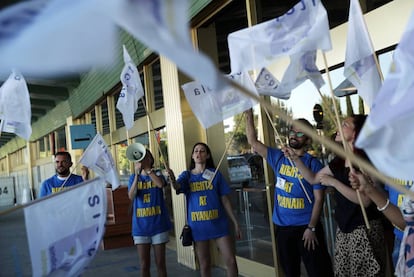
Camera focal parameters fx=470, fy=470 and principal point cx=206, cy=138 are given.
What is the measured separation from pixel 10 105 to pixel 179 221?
378 centimetres

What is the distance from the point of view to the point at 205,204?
496 cm

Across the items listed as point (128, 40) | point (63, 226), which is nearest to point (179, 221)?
point (128, 40)

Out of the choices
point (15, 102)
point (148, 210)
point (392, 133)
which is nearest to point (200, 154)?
point (148, 210)

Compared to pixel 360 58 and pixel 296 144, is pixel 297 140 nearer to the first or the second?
pixel 296 144

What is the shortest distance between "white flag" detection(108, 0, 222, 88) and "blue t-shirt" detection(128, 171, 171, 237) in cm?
418

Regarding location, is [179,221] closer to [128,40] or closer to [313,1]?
[128,40]

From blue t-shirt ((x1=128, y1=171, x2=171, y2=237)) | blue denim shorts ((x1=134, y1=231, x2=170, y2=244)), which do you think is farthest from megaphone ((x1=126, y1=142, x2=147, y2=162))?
blue denim shorts ((x1=134, y1=231, x2=170, y2=244))

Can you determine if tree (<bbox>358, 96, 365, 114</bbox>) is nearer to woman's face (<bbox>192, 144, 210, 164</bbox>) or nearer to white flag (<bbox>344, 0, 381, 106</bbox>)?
white flag (<bbox>344, 0, 381, 106</bbox>)

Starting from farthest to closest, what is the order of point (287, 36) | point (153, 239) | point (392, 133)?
point (153, 239)
point (287, 36)
point (392, 133)

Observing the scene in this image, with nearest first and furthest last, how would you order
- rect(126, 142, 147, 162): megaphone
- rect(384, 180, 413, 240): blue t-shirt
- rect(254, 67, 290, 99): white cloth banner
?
rect(384, 180, 413, 240): blue t-shirt → rect(254, 67, 290, 99): white cloth banner → rect(126, 142, 147, 162): megaphone

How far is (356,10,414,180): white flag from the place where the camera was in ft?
5.95

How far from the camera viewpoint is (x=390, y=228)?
11.3 feet

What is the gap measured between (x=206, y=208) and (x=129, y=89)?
1664 millimetres

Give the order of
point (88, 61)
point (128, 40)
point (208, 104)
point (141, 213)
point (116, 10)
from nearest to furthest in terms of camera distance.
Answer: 1. point (116, 10)
2. point (88, 61)
3. point (208, 104)
4. point (141, 213)
5. point (128, 40)
